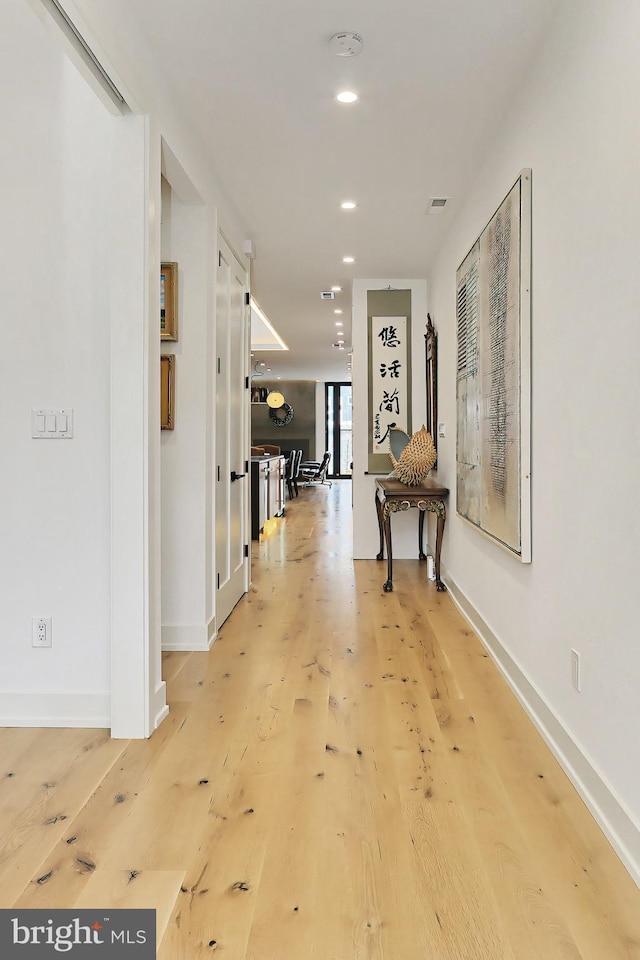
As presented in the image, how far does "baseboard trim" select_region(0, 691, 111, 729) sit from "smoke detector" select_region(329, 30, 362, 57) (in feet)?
8.39

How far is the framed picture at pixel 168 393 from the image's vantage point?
10.5 feet

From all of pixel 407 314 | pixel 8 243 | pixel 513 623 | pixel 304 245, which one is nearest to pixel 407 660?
pixel 513 623

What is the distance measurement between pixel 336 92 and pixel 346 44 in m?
0.35

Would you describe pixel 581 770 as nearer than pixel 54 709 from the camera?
Yes

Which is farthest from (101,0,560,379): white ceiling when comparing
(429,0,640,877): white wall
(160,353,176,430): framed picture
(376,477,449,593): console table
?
(376,477,449,593): console table

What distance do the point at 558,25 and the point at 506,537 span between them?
6.21ft

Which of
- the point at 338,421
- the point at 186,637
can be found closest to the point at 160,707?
the point at 186,637

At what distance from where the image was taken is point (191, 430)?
3225mm

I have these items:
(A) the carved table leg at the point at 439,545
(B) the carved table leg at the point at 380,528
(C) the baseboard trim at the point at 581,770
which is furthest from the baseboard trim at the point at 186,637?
(B) the carved table leg at the point at 380,528

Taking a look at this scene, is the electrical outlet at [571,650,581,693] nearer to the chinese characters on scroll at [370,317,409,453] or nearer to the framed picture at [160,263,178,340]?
the framed picture at [160,263,178,340]

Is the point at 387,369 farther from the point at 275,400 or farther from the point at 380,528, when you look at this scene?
the point at 275,400

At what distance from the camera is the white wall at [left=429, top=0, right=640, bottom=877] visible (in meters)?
1.61

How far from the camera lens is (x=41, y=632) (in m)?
2.38

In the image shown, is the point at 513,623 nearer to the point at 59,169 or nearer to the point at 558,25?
the point at 558,25
